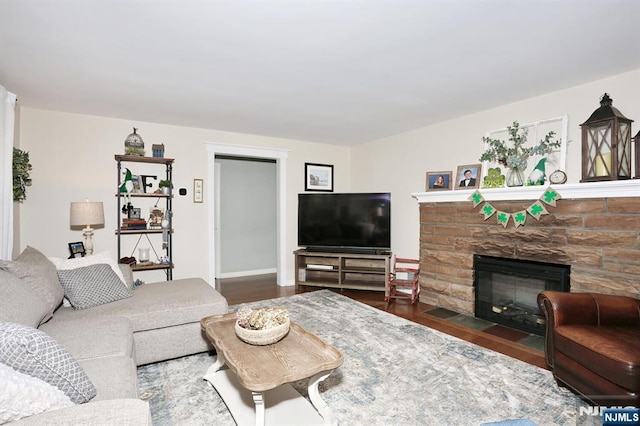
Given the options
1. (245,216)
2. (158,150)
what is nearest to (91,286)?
(158,150)

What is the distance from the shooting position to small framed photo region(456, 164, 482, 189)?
153 inches

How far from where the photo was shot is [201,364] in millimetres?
2562

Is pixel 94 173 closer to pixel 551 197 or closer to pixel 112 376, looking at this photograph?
pixel 112 376

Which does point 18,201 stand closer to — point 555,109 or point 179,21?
point 179,21

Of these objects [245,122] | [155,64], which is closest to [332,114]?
[245,122]

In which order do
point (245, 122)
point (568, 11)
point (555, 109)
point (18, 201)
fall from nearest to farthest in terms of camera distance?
point (568, 11) < point (555, 109) < point (18, 201) < point (245, 122)

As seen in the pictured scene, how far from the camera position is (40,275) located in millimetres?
2252

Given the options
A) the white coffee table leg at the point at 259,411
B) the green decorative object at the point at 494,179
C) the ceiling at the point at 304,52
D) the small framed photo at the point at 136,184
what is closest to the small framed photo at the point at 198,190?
the small framed photo at the point at 136,184

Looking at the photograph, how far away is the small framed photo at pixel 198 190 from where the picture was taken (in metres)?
4.58

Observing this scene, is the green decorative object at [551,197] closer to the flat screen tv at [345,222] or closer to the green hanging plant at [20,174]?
the flat screen tv at [345,222]

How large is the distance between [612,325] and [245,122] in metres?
4.08

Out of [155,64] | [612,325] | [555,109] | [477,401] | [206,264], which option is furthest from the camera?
[206,264]

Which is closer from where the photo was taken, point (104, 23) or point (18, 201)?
point (104, 23)

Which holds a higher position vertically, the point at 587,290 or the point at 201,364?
the point at 587,290
